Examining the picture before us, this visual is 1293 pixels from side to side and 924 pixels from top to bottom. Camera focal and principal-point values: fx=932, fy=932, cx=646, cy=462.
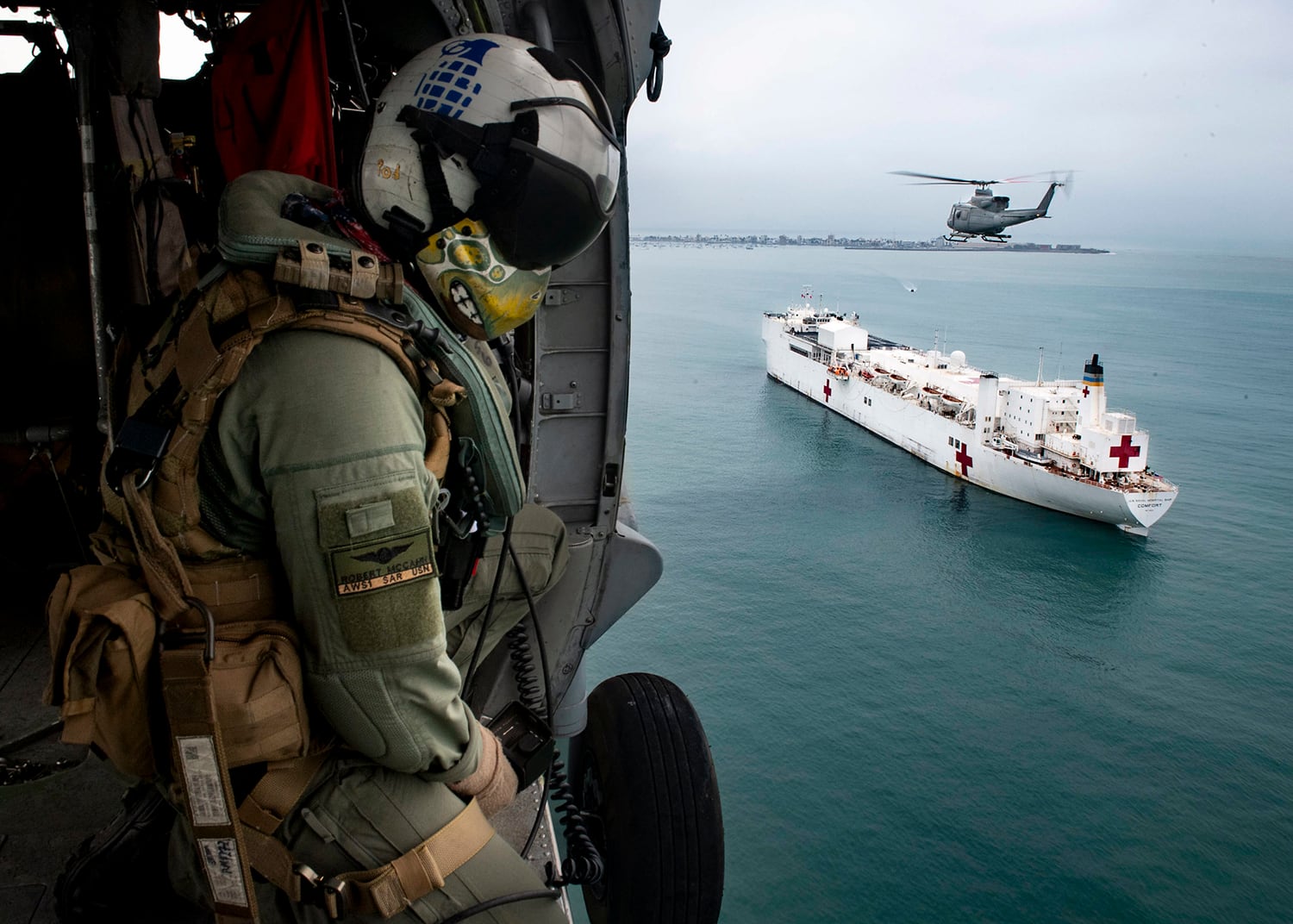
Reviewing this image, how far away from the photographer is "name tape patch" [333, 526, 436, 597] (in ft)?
4.69

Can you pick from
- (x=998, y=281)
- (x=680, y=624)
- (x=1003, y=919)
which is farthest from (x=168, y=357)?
(x=998, y=281)

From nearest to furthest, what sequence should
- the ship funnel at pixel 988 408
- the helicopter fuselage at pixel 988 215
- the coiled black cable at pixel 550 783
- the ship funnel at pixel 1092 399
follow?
the coiled black cable at pixel 550 783, the ship funnel at pixel 1092 399, the ship funnel at pixel 988 408, the helicopter fuselage at pixel 988 215

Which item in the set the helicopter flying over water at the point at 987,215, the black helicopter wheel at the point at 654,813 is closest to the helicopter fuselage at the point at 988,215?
the helicopter flying over water at the point at 987,215

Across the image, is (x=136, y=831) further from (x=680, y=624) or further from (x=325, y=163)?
(x=680, y=624)

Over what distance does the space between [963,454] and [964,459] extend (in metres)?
0.16

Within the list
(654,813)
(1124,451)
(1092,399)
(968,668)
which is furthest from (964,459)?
(654,813)

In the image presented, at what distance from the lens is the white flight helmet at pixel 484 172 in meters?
1.71

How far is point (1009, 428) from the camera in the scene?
26.1 m

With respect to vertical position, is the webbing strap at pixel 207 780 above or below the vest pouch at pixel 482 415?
below

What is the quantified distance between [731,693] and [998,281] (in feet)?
221

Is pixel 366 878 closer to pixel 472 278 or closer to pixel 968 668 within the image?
pixel 472 278

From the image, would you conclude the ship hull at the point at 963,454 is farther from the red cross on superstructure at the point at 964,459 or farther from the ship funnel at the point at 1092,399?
the ship funnel at the point at 1092,399

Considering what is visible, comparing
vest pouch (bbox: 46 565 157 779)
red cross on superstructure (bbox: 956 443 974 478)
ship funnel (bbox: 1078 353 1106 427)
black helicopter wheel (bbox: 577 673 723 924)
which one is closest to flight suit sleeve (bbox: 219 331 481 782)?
vest pouch (bbox: 46 565 157 779)

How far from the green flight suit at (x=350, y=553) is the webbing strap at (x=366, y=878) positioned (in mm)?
28
